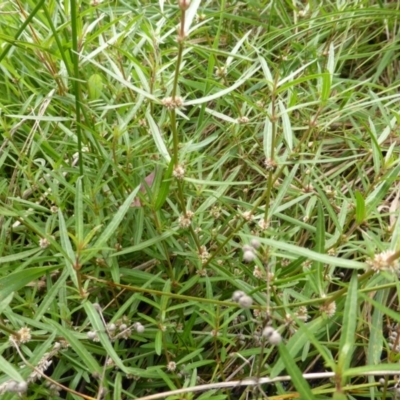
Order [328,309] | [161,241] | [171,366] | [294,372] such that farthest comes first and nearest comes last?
1. [161,241]
2. [171,366]
3. [328,309]
4. [294,372]

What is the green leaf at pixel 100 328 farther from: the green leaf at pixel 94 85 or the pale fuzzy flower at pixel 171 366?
the green leaf at pixel 94 85

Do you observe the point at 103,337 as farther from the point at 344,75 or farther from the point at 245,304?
the point at 344,75

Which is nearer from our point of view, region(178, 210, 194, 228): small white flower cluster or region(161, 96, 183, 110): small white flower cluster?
region(161, 96, 183, 110): small white flower cluster

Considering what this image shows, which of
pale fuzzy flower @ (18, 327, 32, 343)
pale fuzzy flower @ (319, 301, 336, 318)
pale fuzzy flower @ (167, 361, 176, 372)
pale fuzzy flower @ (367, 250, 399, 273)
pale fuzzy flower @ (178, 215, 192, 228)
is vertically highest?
pale fuzzy flower @ (367, 250, 399, 273)

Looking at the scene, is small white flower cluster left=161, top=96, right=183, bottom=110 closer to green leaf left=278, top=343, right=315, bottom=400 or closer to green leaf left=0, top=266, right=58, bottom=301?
green leaf left=0, top=266, right=58, bottom=301

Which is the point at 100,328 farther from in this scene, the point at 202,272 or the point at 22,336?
the point at 202,272

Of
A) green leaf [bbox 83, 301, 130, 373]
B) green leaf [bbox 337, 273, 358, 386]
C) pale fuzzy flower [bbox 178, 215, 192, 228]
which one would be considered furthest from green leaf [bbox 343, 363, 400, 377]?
pale fuzzy flower [bbox 178, 215, 192, 228]

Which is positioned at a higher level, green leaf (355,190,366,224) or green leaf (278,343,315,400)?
green leaf (355,190,366,224)

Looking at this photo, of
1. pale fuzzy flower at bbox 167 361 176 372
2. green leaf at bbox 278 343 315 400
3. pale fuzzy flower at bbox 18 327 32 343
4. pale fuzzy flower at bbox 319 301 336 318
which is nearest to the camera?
green leaf at bbox 278 343 315 400

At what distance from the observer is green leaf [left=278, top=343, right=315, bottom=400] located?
679 mm

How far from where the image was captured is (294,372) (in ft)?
2.26

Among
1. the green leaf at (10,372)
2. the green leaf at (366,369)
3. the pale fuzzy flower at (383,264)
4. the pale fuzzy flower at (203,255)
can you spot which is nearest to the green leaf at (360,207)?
the pale fuzzy flower at (383,264)

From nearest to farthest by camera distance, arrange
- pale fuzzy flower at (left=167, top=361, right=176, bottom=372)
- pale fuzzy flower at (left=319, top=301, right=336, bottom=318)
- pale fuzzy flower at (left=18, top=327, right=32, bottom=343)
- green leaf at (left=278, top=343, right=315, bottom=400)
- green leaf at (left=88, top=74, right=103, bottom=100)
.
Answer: green leaf at (left=278, top=343, right=315, bottom=400)
pale fuzzy flower at (left=319, top=301, right=336, bottom=318)
pale fuzzy flower at (left=18, top=327, right=32, bottom=343)
pale fuzzy flower at (left=167, top=361, right=176, bottom=372)
green leaf at (left=88, top=74, right=103, bottom=100)

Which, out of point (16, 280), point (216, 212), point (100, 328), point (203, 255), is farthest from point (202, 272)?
point (16, 280)
